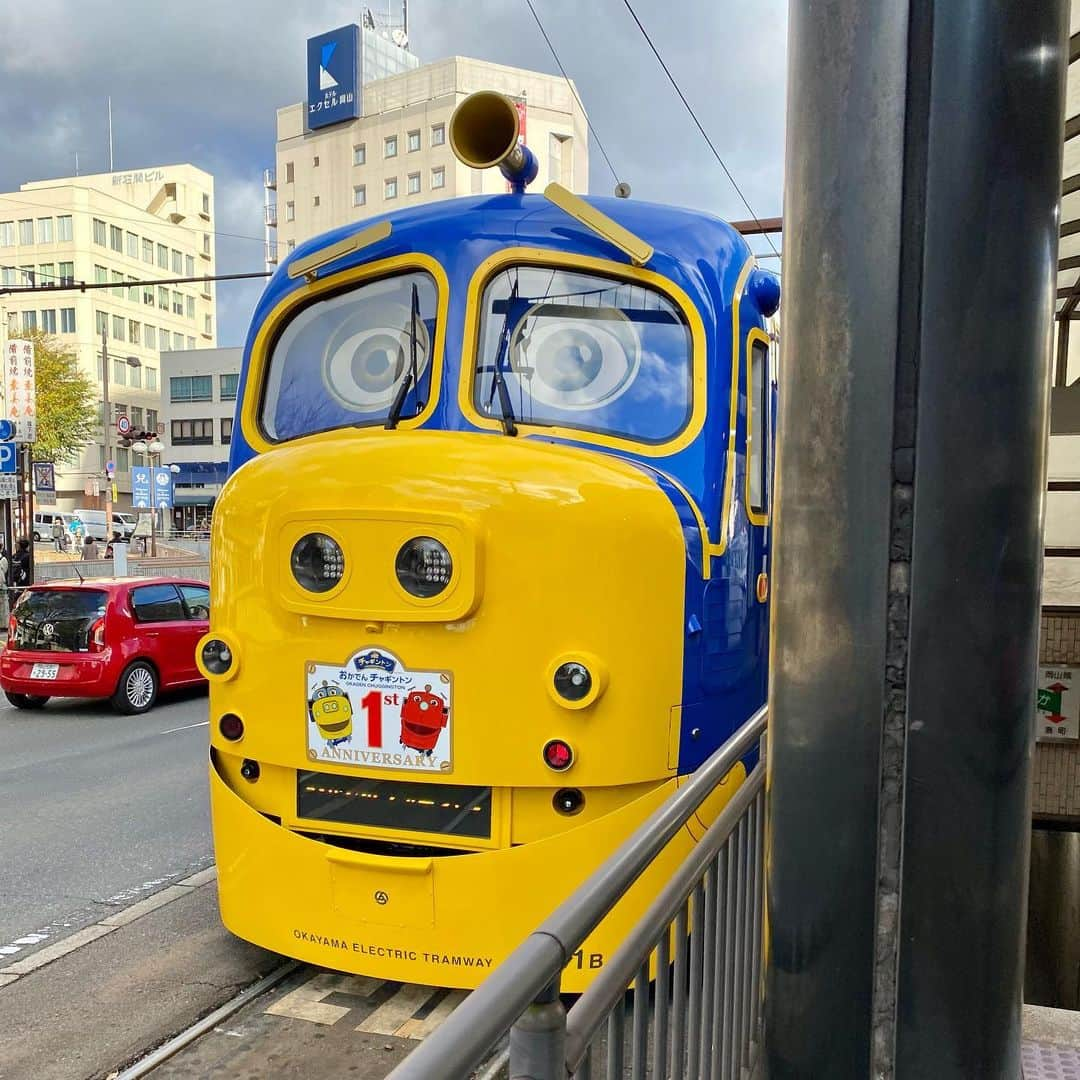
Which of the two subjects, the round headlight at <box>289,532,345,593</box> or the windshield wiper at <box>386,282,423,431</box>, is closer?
the round headlight at <box>289,532,345,593</box>

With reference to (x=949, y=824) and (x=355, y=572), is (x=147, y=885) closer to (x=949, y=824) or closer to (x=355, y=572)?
(x=355, y=572)

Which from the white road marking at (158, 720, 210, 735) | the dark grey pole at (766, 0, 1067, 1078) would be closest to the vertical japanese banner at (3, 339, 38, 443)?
the white road marking at (158, 720, 210, 735)

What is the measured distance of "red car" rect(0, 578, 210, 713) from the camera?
11812mm

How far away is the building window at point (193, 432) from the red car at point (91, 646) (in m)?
55.1

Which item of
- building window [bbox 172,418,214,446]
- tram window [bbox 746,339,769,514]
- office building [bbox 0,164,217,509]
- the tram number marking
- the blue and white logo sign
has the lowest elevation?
the tram number marking

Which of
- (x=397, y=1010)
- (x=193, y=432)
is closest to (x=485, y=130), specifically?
(x=397, y=1010)

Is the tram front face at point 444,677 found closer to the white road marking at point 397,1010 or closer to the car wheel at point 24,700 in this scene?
the white road marking at point 397,1010

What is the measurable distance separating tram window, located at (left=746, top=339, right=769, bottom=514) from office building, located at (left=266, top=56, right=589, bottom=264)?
5919cm

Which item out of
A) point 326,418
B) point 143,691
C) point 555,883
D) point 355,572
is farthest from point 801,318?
point 143,691

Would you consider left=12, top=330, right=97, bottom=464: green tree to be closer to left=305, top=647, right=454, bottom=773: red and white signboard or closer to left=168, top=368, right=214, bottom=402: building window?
left=168, top=368, right=214, bottom=402: building window

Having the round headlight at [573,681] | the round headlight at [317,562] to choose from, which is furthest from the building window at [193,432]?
the round headlight at [573,681]

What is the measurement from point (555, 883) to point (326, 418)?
2246mm

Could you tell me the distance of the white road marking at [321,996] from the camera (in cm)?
406

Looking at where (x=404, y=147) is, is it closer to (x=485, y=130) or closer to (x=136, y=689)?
(x=136, y=689)
